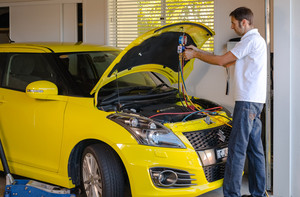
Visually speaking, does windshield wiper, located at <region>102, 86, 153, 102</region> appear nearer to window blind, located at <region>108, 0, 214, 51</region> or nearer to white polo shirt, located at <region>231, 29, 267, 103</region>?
white polo shirt, located at <region>231, 29, 267, 103</region>

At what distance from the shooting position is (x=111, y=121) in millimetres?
4801

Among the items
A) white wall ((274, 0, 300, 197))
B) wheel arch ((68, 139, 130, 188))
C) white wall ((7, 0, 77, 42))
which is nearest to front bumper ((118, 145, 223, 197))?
wheel arch ((68, 139, 130, 188))

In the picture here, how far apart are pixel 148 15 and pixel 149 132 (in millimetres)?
A: 3911

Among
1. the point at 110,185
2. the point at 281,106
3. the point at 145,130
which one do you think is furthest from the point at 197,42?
the point at 110,185

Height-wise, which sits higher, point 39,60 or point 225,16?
point 225,16

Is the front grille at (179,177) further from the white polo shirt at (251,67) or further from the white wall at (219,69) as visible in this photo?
the white wall at (219,69)

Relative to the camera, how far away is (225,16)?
7164 millimetres

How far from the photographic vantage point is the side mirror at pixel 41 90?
5184mm

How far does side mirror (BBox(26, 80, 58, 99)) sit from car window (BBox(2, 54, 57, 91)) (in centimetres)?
28

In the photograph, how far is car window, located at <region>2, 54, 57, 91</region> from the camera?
5.68 metres

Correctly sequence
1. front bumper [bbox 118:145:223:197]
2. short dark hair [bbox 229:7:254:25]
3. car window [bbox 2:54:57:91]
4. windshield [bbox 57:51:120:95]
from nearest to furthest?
1. front bumper [bbox 118:145:223:197]
2. short dark hair [bbox 229:7:254:25]
3. windshield [bbox 57:51:120:95]
4. car window [bbox 2:54:57:91]

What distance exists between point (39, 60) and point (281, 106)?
9.10 ft

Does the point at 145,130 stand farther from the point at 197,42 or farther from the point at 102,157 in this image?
the point at 197,42

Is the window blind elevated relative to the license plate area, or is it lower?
elevated
